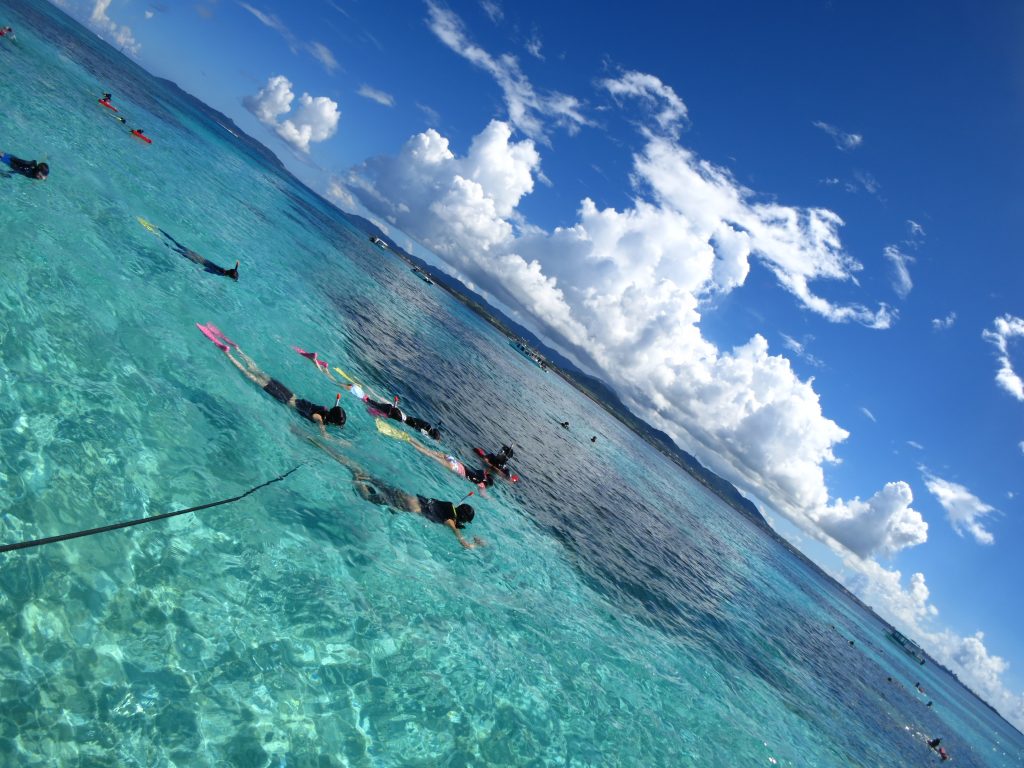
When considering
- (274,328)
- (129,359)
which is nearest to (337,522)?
(129,359)

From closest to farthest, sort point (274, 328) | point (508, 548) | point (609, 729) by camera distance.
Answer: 1. point (609, 729)
2. point (508, 548)
3. point (274, 328)

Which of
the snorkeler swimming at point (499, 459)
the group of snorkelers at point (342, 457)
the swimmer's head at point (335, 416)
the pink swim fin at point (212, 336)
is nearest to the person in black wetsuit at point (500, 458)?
the snorkeler swimming at point (499, 459)

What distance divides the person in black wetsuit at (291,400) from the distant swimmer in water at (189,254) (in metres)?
11.5

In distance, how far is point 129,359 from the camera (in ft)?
55.6

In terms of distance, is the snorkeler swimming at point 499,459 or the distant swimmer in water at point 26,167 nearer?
the distant swimmer in water at point 26,167

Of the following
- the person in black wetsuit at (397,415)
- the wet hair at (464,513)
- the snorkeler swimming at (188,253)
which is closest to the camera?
the wet hair at (464,513)

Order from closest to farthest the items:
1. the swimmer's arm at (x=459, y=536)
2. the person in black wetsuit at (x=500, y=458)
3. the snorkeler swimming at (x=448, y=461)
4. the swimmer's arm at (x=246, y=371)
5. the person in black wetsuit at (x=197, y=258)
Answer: the swimmer's arm at (x=459, y=536)
the swimmer's arm at (x=246, y=371)
the snorkeler swimming at (x=448, y=461)
the person in black wetsuit at (x=197, y=258)
the person in black wetsuit at (x=500, y=458)

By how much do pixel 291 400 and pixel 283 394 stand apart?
1.38 ft

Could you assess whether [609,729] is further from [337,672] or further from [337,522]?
[337,522]

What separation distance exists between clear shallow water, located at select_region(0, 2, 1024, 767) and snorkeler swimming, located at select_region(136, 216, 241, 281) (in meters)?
1.10

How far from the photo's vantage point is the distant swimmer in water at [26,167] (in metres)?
24.7

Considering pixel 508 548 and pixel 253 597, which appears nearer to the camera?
pixel 253 597

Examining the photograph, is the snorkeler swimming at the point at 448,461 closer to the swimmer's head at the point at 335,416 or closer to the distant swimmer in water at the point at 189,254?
the swimmer's head at the point at 335,416

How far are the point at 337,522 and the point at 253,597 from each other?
16.9ft
